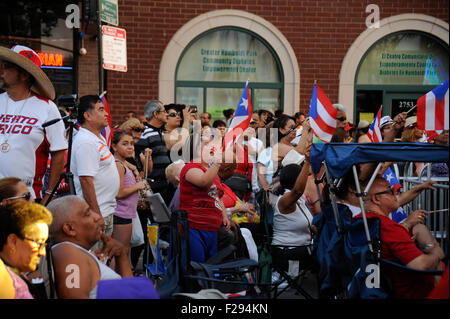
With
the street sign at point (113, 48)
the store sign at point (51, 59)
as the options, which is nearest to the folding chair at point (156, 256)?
the street sign at point (113, 48)

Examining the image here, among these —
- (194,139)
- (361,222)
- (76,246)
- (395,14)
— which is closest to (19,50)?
(194,139)

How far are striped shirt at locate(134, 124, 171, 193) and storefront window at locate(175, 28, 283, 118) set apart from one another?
6891 mm

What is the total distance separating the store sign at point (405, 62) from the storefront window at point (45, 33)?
6.99 meters

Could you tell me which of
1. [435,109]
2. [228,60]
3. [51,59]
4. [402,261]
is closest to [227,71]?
[228,60]

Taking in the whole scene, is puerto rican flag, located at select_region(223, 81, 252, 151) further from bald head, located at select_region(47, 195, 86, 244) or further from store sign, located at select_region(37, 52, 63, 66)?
store sign, located at select_region(37, 52, 63, 66)

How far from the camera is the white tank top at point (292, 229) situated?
637cm

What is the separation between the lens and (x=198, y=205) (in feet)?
18.3

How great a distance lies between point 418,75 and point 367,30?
1.84m

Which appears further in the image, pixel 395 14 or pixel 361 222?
pixel 395 14

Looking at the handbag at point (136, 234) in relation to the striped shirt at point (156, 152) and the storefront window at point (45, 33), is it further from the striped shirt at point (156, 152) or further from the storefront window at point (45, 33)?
the storefront window at point (45, 33)

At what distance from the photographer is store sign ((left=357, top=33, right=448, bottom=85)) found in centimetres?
1505

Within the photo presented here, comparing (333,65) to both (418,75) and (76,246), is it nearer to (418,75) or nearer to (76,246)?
(418,75)

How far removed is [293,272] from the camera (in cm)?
619

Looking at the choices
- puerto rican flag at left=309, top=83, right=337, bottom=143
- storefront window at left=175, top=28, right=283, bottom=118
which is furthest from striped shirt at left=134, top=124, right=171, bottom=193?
storefront window at left=175, top=28, right=283, bottom=118
